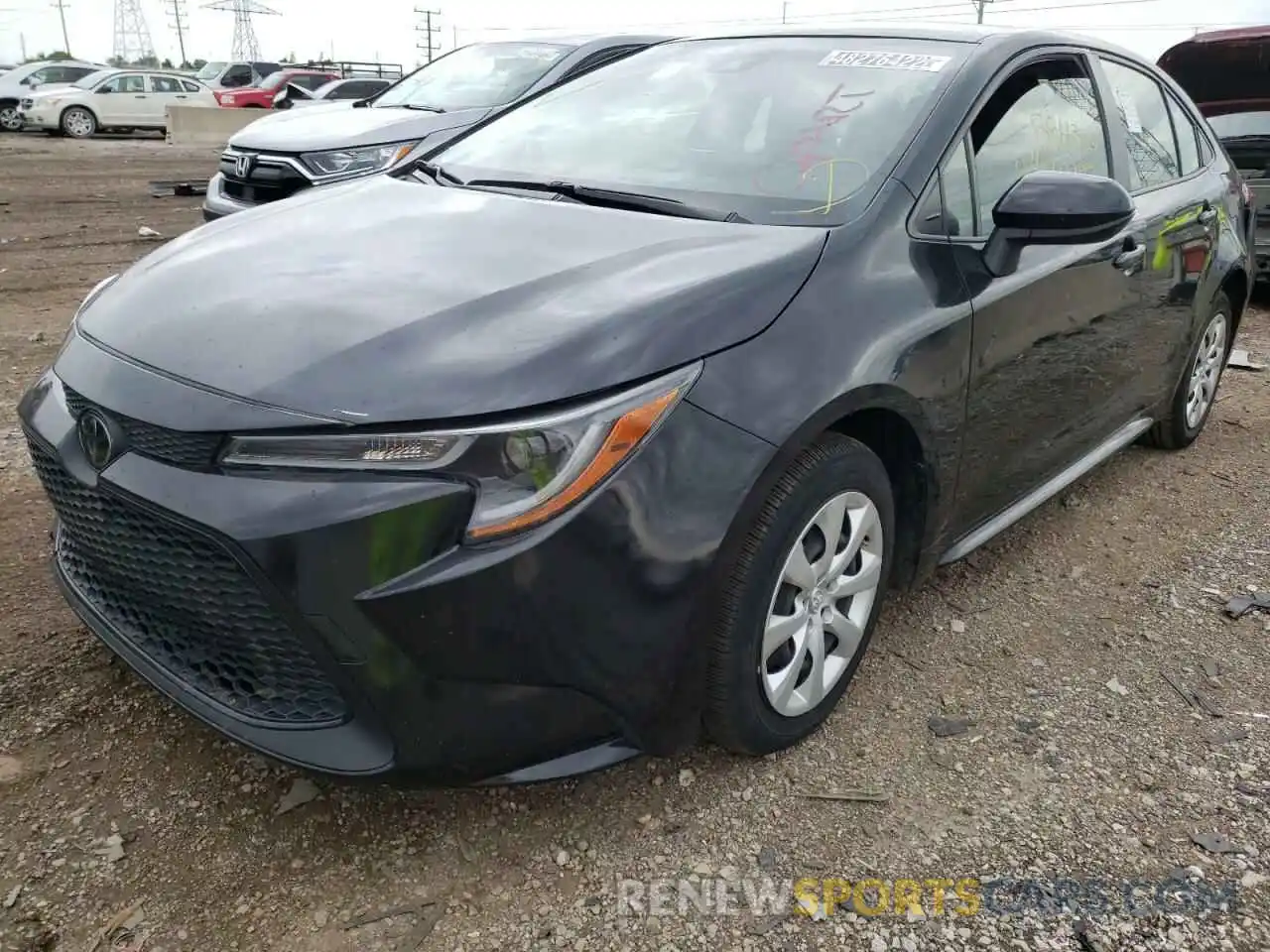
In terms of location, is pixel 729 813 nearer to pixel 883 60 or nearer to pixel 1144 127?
pixel 883 60

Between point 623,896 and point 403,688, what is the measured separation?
0.63 metres

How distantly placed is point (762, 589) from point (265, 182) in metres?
5.73

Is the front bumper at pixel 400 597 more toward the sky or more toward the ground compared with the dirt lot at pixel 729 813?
more toward the sky

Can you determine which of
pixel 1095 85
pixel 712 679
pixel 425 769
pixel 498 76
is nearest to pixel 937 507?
pixel 712 679

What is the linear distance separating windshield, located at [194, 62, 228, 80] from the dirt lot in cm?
2930

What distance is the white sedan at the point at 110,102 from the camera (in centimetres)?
2045

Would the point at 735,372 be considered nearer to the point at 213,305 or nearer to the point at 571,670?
the point at 571,670

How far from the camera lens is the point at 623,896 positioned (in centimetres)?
201

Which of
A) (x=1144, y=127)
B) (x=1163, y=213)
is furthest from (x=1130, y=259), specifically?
(x=1144, y=127)

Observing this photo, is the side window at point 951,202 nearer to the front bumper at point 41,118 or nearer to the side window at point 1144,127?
the side window at point 1144,127

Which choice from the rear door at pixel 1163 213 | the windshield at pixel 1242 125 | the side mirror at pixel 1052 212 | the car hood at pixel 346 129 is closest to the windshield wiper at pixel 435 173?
the side mirror at pixel 1052 212

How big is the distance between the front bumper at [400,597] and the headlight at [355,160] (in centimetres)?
494

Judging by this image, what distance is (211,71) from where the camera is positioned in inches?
1147

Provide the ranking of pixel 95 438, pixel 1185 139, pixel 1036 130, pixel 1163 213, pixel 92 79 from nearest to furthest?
1. pixel 95 438
2. pixel 1036 130
3. pixel 1163 213
4. pixel 1185 139
5. pixel 92 79
